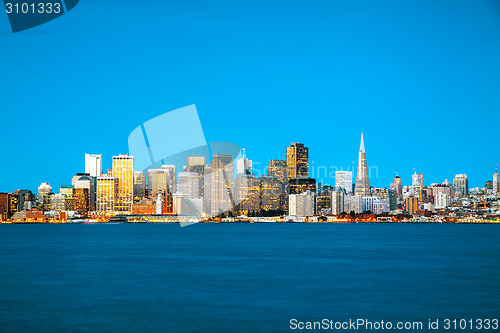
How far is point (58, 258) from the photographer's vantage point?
46719mm

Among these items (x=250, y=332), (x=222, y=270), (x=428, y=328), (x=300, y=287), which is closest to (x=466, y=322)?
(x=428, y=328)

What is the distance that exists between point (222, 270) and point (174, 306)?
13.5m

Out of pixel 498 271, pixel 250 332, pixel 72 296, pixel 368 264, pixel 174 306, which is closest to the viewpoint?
pixel 250 332

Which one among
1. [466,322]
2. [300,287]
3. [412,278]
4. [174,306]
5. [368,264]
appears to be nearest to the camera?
[466,322]

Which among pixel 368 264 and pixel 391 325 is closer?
pixel 391 325

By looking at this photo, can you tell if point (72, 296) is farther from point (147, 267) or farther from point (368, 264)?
point (368, 264)

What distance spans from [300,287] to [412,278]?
7353 mm

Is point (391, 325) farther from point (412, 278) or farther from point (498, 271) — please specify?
point (498, 271)

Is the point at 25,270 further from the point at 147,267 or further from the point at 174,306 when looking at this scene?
the point at 174,306

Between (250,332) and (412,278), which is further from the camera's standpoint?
(412,278)

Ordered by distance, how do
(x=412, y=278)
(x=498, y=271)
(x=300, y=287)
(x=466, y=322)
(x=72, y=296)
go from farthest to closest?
(x=498, y=271) → (x=412, y=278) → (x=300, y=287) → (x=72, y=296) → (x=466, y=322)

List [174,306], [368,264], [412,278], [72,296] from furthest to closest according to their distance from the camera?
[368,264]
[412,278]
[72,296]
[174,306]

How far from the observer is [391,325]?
20438 mm

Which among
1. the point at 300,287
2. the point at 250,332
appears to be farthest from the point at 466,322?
the point at 300,287
